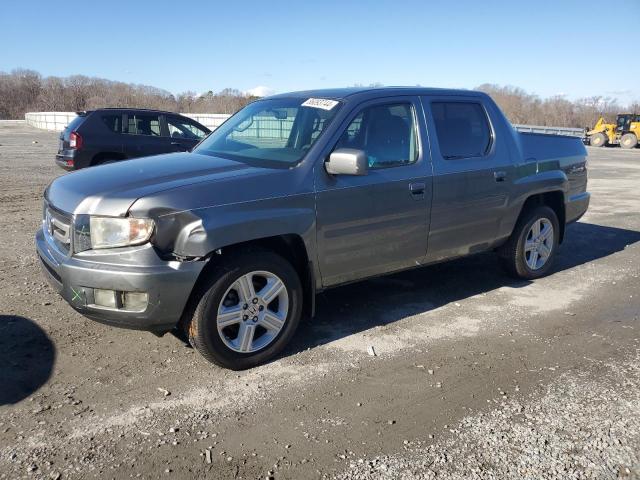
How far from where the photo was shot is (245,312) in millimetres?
3740

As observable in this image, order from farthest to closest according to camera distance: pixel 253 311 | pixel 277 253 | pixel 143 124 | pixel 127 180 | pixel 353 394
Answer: pixel 143 124 < pixel 277 253 < pixel 253 311 < pixel 127 180 < pixel 353 394

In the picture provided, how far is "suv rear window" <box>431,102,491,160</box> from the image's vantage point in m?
4.87

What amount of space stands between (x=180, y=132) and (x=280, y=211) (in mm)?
8420

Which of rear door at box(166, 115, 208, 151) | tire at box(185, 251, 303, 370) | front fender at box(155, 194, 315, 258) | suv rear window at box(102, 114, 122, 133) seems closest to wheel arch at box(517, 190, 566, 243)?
front fender at box(155, 194, 315, 258)

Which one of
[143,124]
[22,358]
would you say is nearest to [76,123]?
[143,124]

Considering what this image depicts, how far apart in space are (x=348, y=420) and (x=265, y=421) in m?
0.48

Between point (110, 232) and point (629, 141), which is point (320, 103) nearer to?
point (110, 232)

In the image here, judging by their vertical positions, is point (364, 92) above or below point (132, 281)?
above

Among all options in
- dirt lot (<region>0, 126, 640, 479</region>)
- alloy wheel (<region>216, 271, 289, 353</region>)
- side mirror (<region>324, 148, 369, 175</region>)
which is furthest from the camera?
side mirror (<region>324, 148, 369, 175</region>)

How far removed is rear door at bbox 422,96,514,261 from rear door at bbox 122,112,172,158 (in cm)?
738

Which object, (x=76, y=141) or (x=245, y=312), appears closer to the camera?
(x=245, y=312)

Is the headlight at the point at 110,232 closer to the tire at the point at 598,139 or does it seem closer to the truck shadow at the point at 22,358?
the truck shadow at the point at 22,358

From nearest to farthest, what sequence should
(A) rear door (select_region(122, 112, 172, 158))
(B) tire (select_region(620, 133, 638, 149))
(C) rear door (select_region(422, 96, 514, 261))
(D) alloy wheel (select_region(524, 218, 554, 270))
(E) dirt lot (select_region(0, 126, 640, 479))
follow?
(E) dirt lot (select_region(0, 126, 640, 479)) → (C) rear door (select_region(422, 96, 514, 261)) → (D) alloy wheel (select_region(524, 218, 554, 270)) → (A) rear door (select_region(122, 112, 172, 158)) → (B) tire (select_region(620, 133, 638, 149))

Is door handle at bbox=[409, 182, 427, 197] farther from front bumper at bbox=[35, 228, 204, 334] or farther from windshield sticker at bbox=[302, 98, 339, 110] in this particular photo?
front bumper at bbox=[35, 228, 204, 334]
